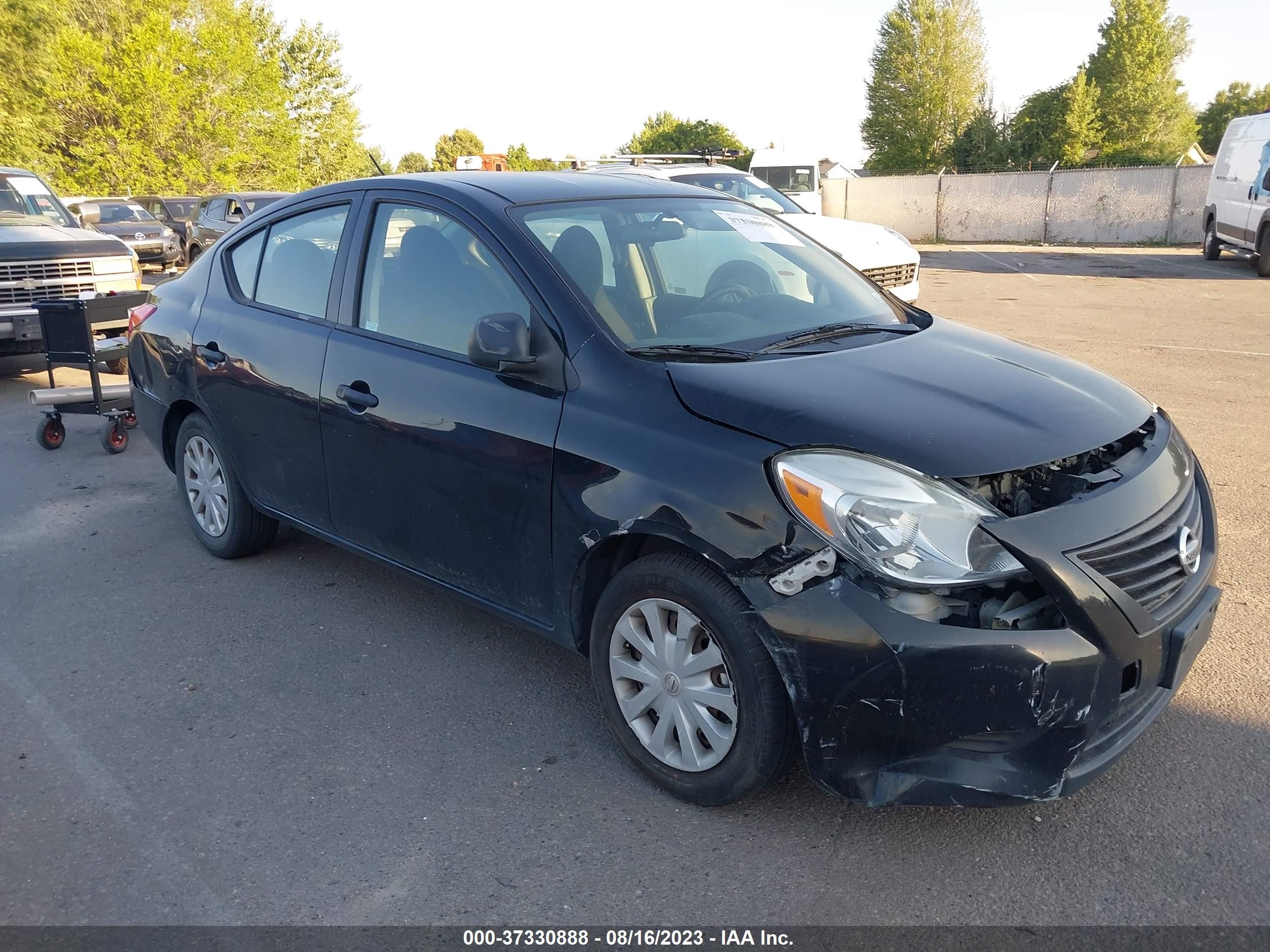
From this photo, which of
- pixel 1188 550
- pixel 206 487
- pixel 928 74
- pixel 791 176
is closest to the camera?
pixel 1188 550

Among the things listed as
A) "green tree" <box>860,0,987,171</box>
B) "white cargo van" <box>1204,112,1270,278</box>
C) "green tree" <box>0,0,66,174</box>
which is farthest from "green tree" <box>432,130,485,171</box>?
"white cargo van" <box>1204,112,1270,278</box>

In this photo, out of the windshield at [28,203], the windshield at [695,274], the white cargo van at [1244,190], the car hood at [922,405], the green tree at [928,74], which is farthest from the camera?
the green tree at [928,74]

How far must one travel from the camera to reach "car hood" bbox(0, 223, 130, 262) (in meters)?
9.76

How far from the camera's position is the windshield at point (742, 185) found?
1281 cm

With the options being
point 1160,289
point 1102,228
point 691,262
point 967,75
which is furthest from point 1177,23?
point 691,262

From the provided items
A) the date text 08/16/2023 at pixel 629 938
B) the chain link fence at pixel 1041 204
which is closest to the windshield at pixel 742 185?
the date text 08/16/2023 at pixel 629 938

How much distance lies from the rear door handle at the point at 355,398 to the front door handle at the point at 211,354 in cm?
97

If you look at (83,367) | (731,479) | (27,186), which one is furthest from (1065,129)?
(731,479)

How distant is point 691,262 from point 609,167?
14.1 metres

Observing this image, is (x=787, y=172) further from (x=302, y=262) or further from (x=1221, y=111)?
(x=1221, y=111)

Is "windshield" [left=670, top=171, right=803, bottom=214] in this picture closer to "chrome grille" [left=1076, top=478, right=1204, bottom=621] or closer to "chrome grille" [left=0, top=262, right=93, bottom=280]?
"chrome grille" [left=0, top=262, right=93, bottom=280]

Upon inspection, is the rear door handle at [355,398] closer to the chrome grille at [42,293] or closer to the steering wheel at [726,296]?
the steering wheel at [726,296]

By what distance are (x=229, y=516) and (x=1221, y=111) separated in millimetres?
111364

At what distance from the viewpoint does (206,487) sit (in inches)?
201
